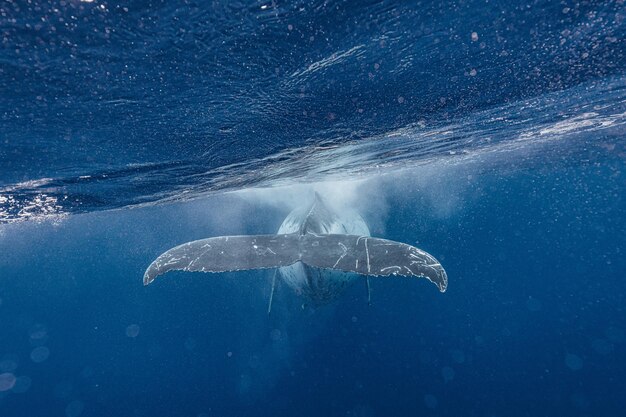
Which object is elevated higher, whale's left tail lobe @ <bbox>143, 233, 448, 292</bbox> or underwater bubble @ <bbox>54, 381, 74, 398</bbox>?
whale's left tail lobe @ <bbox>143, 233, 448, 292</bbox>

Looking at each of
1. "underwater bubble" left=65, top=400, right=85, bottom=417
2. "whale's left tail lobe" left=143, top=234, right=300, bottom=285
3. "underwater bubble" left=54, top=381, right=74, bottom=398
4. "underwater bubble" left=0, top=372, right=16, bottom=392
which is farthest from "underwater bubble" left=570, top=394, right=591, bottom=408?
"underwater bubble" left=0, top=372, right=16, bottom=392

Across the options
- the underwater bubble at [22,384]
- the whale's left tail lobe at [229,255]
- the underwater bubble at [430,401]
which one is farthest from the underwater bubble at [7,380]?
the whale's left tail lobe at [229,255]

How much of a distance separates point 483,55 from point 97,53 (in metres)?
5.78

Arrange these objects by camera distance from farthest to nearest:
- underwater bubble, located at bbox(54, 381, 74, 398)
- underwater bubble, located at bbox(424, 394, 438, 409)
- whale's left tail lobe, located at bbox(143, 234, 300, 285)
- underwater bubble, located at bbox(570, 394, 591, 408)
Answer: underwater bubble, located at bbox(54, 381, 74, 398)
underwater bubble, located at bbox(570, 394, 591, 408)
underwater bubble, located at bbox(424, 394, 438, 409)
whale's left tail lobe, located at bbox(143, 234, 300, 285)

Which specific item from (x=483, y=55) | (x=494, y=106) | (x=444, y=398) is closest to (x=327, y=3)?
(x=483, y=55)

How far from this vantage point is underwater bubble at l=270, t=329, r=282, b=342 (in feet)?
151

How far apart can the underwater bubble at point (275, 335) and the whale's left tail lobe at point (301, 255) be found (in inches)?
1684

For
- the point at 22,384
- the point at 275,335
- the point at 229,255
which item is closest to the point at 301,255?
the point at 229,255

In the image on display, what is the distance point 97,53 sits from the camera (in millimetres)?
4090

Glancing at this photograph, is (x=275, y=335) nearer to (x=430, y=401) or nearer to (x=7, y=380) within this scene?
(x=430, y=401)

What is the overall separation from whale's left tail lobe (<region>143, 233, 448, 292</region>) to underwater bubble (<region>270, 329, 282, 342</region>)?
42.8 metres

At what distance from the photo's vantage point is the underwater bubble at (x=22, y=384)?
68688 mm

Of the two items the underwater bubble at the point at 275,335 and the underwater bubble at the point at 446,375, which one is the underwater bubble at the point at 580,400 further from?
the underwater bubble at the point at 275,335

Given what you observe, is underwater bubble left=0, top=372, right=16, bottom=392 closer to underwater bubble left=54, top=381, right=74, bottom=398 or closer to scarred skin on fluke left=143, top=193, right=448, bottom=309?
underwater bubble left=54, top=381, right=74, bottom=398
